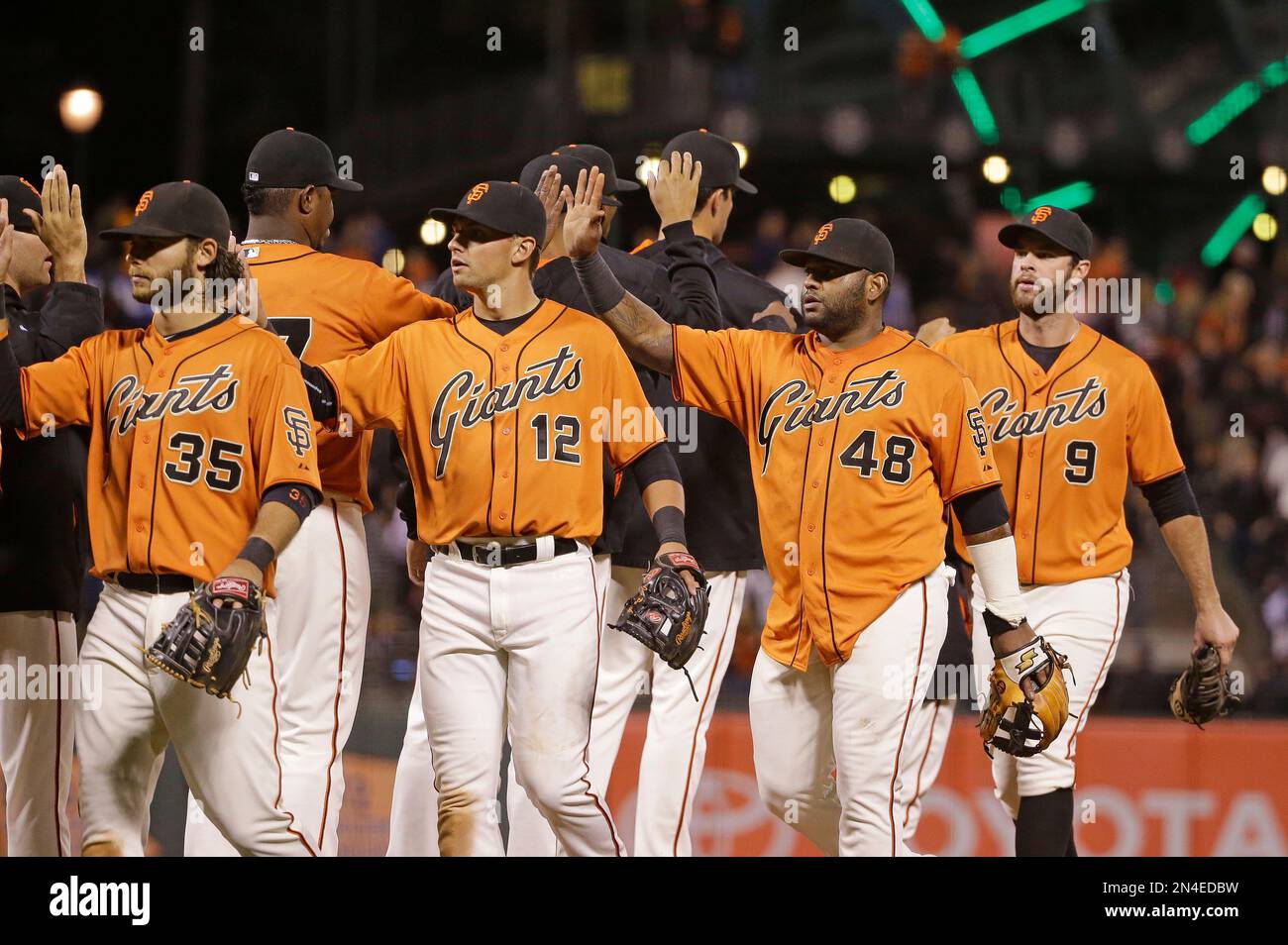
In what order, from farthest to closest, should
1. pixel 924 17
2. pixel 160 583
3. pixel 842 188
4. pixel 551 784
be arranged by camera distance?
1. pixel 924 17
2. pixel 842 188
3. pixel 551 784
4. pixel 160 583

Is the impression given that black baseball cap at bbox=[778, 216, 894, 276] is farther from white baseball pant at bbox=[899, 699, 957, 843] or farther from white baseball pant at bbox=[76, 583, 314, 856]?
white baseball pant at bbox=[76, 583, 314, 856]

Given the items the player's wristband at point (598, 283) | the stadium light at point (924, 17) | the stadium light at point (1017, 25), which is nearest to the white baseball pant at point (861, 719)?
the player's wristband at point (598, 283)

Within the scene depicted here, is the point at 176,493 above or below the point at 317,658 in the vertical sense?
above

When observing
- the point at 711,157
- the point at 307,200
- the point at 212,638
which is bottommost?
the point at 212,638

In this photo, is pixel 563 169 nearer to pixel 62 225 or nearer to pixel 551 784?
pixel 62 225

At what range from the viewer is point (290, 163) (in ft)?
18.3

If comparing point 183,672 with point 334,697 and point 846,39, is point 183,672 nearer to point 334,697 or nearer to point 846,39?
point 334,697

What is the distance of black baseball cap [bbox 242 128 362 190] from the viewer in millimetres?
5555

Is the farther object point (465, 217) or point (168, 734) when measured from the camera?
point (465, 217)

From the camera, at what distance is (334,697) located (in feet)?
17.8

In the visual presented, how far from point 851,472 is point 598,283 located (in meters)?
0.96

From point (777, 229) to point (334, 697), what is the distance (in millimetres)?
8842

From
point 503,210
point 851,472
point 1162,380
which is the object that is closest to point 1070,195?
point 1162,380

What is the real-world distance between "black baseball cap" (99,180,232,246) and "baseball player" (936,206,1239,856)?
2.72 meters
